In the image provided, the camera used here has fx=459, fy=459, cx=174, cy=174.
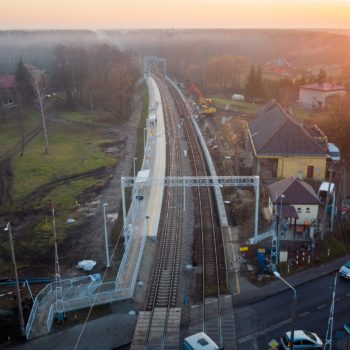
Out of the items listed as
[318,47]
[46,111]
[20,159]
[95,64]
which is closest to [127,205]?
[20,159]

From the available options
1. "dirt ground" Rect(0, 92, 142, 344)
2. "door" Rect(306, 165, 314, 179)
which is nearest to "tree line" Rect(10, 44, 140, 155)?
"dirt ground" Rect(0, 92, 142, 344)

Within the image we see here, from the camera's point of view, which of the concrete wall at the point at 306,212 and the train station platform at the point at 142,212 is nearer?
the train station platform at the point at 142,212

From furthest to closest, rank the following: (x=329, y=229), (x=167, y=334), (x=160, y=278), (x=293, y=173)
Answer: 1. (x=293, y=173)
2. (x=329, y=229)
3. (x=160, y=278)
4. (x=167, y=334)

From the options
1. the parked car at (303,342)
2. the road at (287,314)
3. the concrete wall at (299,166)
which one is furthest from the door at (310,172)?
the parked car at (303,342)

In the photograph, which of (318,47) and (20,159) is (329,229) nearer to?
(20,159)

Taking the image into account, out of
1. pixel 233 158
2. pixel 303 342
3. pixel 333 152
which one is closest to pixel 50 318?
pixel 303 342

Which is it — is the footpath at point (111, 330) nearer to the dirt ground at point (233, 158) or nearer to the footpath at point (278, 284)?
the footpath at point (278, 284)

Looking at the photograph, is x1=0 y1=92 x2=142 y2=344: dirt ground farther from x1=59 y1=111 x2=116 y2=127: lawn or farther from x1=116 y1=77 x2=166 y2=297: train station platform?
x1=59 y1=111 x2=116 y2=127: lawn
